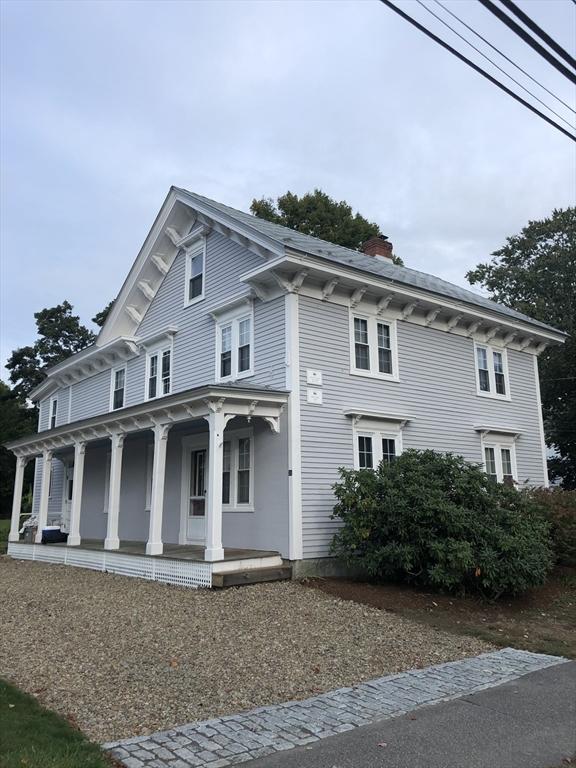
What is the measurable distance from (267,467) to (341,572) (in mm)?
2501

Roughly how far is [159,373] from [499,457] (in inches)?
375

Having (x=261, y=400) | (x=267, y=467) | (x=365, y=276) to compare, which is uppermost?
(x=365, y=276)

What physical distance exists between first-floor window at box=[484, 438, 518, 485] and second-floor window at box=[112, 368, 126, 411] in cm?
1085

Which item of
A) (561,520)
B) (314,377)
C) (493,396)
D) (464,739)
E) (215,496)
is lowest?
(464,739)

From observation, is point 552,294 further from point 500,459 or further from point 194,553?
point 194,553

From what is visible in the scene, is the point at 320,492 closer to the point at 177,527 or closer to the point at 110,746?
the point at 177,527

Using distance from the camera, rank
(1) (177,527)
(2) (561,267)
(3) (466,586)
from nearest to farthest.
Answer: (3) (466,586) → (1) (177,527) → (2) (561,267)

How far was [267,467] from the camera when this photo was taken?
12.9 metres

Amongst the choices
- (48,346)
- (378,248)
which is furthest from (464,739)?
(48,346)

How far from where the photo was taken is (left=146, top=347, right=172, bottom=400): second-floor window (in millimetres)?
17453

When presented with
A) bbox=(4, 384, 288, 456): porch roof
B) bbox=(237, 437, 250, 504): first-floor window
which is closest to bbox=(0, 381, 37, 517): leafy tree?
bbox=(4, 384, 288, 456): porch roof

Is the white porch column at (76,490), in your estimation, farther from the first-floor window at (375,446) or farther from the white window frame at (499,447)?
the white window frame at (499,447)

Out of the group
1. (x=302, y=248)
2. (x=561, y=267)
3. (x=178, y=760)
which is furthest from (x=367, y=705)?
(x=561, y=267)

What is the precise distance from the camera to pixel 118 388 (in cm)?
2034
